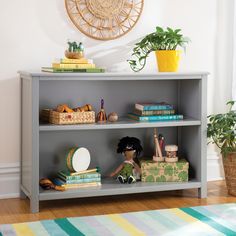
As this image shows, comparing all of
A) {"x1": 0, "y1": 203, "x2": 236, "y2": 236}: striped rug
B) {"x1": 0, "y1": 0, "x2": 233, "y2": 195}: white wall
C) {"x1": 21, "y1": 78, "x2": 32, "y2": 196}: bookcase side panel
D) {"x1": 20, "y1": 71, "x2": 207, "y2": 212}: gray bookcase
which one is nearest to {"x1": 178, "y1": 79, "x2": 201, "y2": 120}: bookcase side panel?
{"x1": 20, "y1": 71, "x2": 207, "y2": 212}: gray bookcase

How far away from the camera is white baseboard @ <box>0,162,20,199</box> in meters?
3.47

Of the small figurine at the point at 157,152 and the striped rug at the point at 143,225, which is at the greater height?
the small figurine at the point at 157,152

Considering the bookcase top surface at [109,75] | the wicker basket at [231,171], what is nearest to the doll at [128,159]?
the bookcase top surface at [109,75]

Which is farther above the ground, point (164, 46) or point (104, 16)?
point (104, 16)

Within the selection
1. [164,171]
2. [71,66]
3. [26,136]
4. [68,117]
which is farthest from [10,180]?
[164,171]

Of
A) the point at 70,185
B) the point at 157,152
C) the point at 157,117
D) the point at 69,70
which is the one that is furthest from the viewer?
the point at 157,152

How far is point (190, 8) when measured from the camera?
12.5 ft

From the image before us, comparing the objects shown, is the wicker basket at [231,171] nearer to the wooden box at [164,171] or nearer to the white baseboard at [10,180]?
the wooden box at [164,171]

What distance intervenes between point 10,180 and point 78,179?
47 cm

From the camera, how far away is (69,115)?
321 centimetres

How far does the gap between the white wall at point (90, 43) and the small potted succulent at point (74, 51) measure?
0.25 metres

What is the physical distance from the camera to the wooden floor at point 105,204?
3.12 m

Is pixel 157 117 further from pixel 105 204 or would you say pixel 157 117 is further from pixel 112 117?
pixel 105 204

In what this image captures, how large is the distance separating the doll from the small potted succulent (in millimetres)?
616
